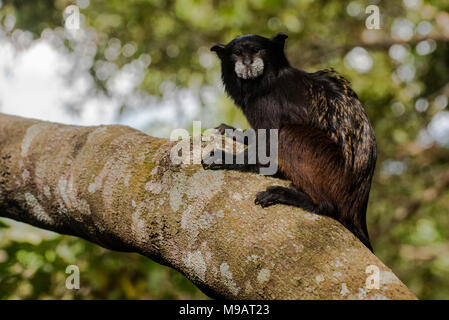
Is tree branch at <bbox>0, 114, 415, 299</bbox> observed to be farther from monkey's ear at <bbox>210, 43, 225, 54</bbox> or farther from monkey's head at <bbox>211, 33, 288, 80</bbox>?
monkey's ear at <bbox>210, 43, 225, 54</bbox>

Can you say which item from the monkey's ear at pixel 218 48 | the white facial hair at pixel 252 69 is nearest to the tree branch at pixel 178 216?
the white facial hair at pixel 252 69

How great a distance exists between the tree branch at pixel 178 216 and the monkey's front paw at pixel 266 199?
3 centimetres

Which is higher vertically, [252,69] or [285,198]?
[252,69]

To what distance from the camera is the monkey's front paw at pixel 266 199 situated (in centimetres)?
179

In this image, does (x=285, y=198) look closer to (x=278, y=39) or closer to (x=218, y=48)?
(x=278, y=39)

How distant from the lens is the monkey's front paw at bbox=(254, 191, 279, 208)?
1787mm

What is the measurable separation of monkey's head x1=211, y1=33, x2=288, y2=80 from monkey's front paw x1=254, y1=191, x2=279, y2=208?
4.75 feet

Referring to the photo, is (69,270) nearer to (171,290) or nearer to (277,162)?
(171,290)

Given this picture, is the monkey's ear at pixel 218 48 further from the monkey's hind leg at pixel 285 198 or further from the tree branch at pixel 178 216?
the monkey's hind leg at pixel 285 198

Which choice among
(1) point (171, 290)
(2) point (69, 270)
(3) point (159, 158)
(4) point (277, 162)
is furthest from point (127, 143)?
(1) point (171, 290)

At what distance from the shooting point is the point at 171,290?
128 inches

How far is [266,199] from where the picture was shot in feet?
6.01

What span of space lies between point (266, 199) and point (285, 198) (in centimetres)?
18

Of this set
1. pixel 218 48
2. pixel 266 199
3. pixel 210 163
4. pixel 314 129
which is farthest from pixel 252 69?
pixel 266 199
